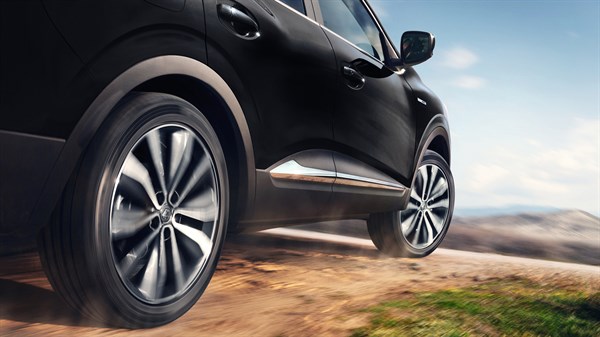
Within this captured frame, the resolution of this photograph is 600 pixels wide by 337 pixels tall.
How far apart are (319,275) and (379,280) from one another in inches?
13.9

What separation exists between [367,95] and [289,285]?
1231 mm

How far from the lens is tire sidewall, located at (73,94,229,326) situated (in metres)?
2.43

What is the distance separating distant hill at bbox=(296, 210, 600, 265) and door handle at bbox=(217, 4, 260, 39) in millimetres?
4052

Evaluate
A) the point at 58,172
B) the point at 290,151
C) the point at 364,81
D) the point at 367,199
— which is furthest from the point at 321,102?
the point at 58,172

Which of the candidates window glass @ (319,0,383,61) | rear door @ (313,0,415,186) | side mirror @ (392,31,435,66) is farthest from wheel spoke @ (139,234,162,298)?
side mirror @ (392,31,435,66)

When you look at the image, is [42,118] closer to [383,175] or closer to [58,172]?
[58,172]

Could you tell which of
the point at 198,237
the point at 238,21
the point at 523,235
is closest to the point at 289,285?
the point at 198,237

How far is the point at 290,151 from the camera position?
3543mm

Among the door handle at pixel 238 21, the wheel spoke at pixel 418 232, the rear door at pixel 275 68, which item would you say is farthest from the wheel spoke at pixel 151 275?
the wheel spoke at pixel 418 232

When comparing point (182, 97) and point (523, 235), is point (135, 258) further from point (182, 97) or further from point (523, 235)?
point (523, 235)

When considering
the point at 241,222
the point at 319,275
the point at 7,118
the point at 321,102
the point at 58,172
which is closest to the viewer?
the point at 7,118

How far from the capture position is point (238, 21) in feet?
10.1

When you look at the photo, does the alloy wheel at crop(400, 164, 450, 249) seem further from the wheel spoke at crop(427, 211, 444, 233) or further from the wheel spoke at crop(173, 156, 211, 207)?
the wheel spoke at crop(173, 156, 211, 207)

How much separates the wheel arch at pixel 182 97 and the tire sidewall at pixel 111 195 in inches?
2.4
